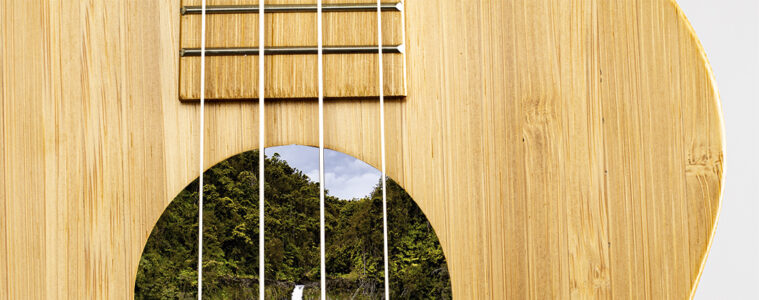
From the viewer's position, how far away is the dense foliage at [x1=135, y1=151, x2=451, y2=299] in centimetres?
76

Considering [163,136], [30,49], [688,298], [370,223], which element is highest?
[30,49]

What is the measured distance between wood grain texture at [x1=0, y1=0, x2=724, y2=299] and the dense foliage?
0.04 m

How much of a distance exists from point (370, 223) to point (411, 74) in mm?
204

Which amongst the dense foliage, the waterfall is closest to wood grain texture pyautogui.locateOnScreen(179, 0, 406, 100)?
the dense foliage

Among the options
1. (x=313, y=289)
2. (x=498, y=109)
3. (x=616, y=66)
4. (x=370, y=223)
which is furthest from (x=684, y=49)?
(x=313, y=289)

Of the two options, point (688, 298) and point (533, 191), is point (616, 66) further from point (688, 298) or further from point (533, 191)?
point (688, 298)

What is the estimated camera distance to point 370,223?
776 mm

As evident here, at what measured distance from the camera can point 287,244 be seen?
0.77 metres

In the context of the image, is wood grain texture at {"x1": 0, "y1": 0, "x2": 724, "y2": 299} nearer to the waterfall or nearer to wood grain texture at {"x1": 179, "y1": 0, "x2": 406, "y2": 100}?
wood grain texture at {"x1": 179, "y1": 0, "x2": 406, "y2": 100}

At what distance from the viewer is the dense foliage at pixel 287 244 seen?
29.8 inches

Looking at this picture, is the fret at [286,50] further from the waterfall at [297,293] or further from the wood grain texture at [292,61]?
the waterfall at [297,293]

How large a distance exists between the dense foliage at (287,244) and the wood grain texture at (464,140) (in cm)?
4

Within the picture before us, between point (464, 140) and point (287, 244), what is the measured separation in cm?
27

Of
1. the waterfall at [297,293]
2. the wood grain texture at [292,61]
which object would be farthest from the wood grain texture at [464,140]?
the waterfall at [297,293]
